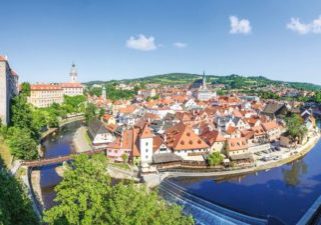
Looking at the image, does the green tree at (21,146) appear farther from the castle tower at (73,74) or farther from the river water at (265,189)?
the castle tower at (73,74)

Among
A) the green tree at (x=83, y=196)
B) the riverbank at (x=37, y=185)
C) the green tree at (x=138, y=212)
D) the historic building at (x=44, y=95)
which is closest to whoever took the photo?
the green tree at (x=138, y=212)

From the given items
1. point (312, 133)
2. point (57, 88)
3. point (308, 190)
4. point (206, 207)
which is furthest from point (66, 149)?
point (57, 88)

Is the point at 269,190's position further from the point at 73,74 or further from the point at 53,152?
the point at 73,74

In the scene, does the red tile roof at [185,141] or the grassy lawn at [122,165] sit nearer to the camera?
the grassy lawn at [122,165]

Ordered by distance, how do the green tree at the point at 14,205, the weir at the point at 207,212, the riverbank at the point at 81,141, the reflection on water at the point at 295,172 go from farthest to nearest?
the riverbank at the point at 81,141
the reflection on water at the point at 295,172
the weir at the point at 207,212
the green tree at the point at 14,205

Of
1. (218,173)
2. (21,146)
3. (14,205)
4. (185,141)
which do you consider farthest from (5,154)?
(218,173)

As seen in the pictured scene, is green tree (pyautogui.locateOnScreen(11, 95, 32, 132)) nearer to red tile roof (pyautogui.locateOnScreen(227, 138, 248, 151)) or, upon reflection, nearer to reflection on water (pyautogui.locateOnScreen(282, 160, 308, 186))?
red tile roof (pyautogui.locateOnScreen(227, 138, 248, 151))

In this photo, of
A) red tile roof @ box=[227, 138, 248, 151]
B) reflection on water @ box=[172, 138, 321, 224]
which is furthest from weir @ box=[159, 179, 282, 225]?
red tile roof @ box=[227, 138, 248, 151]

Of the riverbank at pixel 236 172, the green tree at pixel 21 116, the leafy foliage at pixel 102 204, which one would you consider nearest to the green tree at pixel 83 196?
the leafy foliage at pixel 102 204
